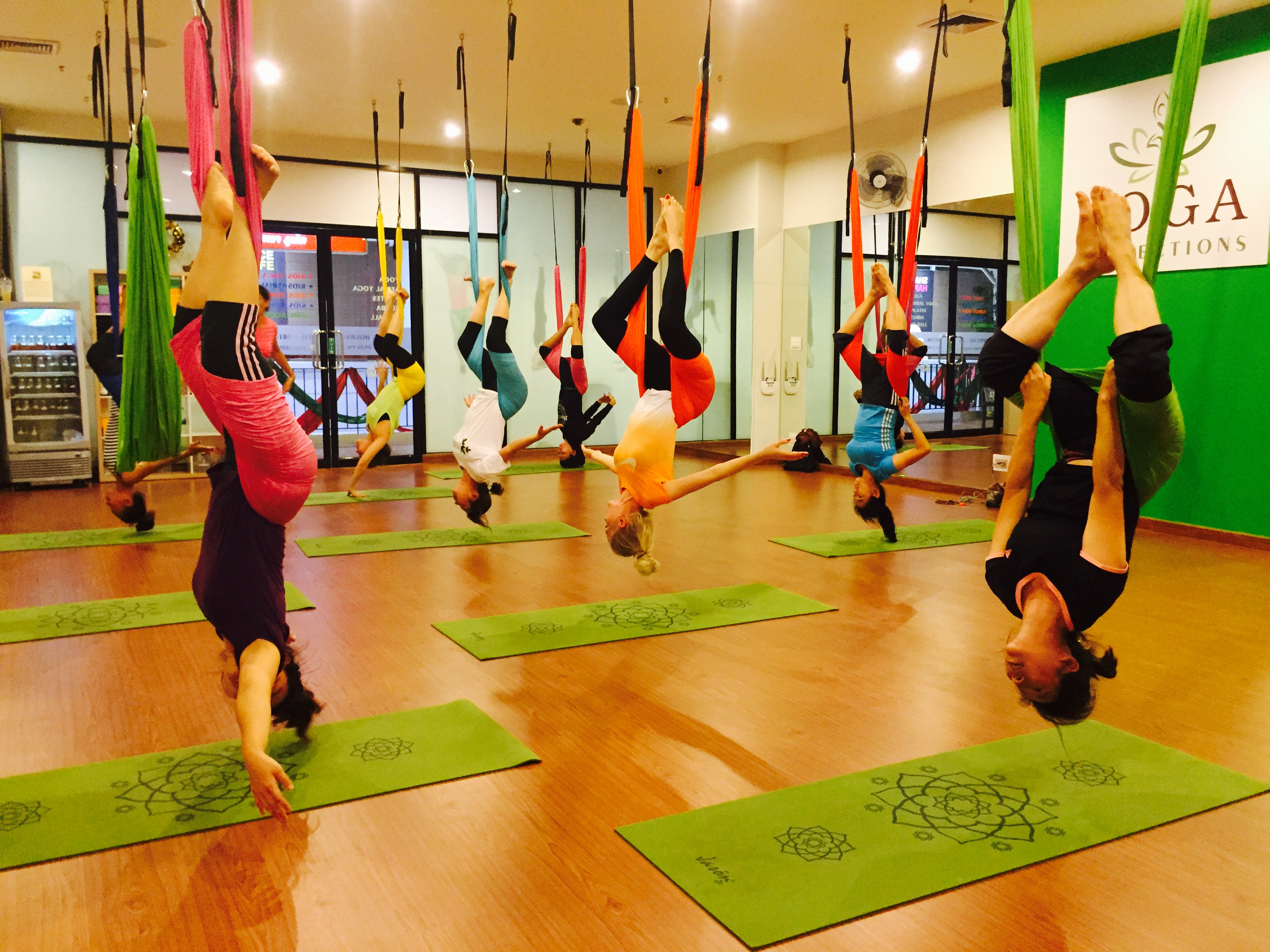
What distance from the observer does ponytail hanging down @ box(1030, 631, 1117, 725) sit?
7.98 ft

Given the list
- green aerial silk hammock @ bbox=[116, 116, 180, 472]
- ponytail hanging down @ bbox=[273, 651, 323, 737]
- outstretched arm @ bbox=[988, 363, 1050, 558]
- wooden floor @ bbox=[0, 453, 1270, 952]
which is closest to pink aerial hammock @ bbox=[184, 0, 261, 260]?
green aerial silk hammock @ bbox=[116, 116, 180, 472]

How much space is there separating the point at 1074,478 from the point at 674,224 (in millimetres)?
1946

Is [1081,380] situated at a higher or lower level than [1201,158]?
lower

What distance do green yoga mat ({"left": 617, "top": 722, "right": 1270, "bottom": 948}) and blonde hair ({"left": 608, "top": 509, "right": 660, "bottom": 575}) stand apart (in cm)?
A: 147

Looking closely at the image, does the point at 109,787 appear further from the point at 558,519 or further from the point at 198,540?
the point at 558,519

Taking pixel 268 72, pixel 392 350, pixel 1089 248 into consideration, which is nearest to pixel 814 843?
pixel 1089 248


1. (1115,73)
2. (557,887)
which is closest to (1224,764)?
(557,887)

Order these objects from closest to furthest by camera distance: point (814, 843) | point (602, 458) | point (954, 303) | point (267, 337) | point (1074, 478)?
point (814, 843)
point (1074, 478)
point (602, 458)
point (267, 337)
point (954, 303)

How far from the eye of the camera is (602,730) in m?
3.20

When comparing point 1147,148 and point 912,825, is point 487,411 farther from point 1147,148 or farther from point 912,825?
point 1147,148

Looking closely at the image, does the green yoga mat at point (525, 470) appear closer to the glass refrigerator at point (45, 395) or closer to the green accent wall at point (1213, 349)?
the glass refrigerator at point (45, 395)

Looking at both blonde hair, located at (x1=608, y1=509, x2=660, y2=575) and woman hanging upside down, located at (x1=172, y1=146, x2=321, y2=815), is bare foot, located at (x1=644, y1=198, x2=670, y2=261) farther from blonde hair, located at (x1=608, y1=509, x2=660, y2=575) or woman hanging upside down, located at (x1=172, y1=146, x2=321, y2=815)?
woman hanging upside down, located at (x1=172, y1=146, x2=321, y2=815)

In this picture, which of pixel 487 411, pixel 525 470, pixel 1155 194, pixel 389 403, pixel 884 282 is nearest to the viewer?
pixel 1155 194

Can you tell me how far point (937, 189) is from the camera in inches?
331
